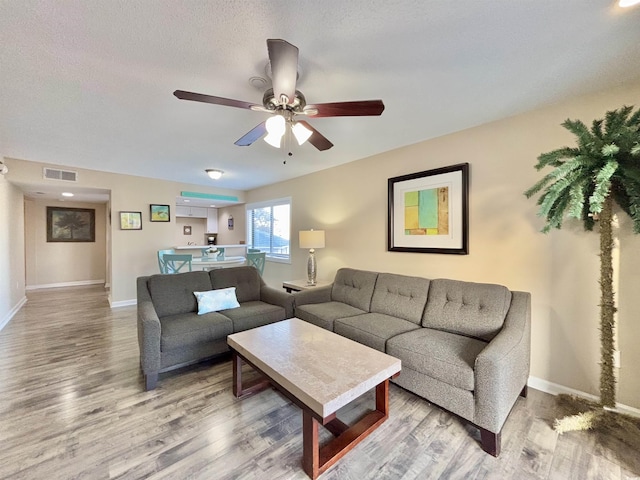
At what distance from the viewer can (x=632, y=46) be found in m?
1.60

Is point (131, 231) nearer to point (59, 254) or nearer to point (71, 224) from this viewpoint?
point (71, 224)

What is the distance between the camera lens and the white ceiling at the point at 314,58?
136cm

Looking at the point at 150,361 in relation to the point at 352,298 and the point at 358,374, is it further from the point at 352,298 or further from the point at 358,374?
the point at 352,298

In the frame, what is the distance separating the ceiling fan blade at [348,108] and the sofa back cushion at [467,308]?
5.80 ft

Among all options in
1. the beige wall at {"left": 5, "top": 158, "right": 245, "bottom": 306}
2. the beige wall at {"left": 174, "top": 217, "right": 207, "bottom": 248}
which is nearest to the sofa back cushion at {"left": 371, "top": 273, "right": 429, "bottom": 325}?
the beige wall at {"left": 5, "top": 158, "right": 245, "bottom": 306}

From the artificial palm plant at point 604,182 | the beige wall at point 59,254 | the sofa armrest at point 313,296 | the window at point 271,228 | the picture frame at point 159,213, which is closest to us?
the artificial palm plant at point 604,182

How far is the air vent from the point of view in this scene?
13.6ft

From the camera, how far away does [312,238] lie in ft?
12.9

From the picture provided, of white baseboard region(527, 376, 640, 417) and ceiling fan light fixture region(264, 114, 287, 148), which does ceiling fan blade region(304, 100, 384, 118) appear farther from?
white baseboard region(527, 376, 640, 417)

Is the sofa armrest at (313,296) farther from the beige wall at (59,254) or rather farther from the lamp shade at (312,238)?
the beige wall at (59,254)

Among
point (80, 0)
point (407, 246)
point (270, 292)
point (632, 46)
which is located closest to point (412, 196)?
point (407, 246)

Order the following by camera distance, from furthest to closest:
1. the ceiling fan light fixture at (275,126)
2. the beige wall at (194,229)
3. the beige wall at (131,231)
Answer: the beige wall at (194,229)
the beige wall at (131,231)
the ceiling fan light fixture at (275,126)

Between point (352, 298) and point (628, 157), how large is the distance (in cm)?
251

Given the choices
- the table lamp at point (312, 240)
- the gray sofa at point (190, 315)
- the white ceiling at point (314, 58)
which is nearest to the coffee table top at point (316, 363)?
the gray sofa at point (190, 315)
